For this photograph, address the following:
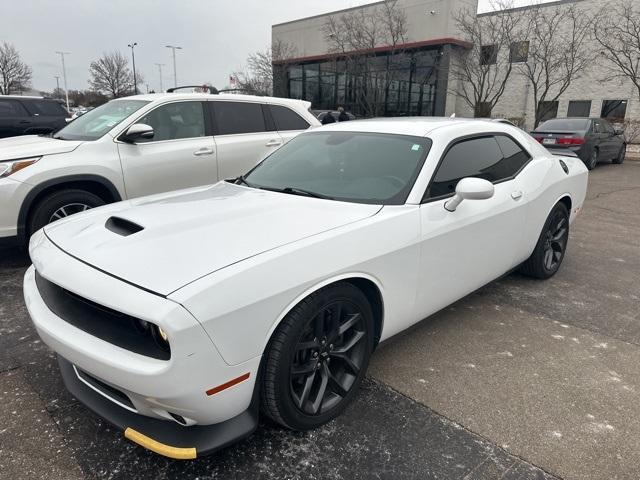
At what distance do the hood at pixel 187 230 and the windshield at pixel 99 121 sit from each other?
2546 mm

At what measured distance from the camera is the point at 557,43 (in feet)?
74.1

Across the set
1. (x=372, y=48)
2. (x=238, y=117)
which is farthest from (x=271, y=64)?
(x=238, y=117)

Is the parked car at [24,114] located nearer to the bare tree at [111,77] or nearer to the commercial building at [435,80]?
the commercial building at [435,80]

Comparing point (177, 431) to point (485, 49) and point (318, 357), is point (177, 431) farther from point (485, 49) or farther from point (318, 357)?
point (485, 49)

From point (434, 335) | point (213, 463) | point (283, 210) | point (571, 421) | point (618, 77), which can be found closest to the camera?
point (213, 463)

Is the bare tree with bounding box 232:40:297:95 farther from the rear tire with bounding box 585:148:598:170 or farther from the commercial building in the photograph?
the rear tire with bounding box 585:148:598:170

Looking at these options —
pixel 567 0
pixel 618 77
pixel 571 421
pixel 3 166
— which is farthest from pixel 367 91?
pixel 571 421

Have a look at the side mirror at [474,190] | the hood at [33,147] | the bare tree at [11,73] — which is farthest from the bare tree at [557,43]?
the bare tree at [11,73]

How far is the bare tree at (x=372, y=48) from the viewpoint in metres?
26.0

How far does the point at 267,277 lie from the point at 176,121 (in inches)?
161

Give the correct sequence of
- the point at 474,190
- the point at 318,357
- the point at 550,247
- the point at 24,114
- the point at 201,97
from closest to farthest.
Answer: the point at 318,357, the point at 474,190, the point at 550,247, the point at 201,97, the point at 24,114

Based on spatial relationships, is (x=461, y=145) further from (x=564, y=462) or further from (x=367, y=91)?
(x=367, y=91)

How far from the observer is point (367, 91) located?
88.2 ft

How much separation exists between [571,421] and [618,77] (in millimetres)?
26127
